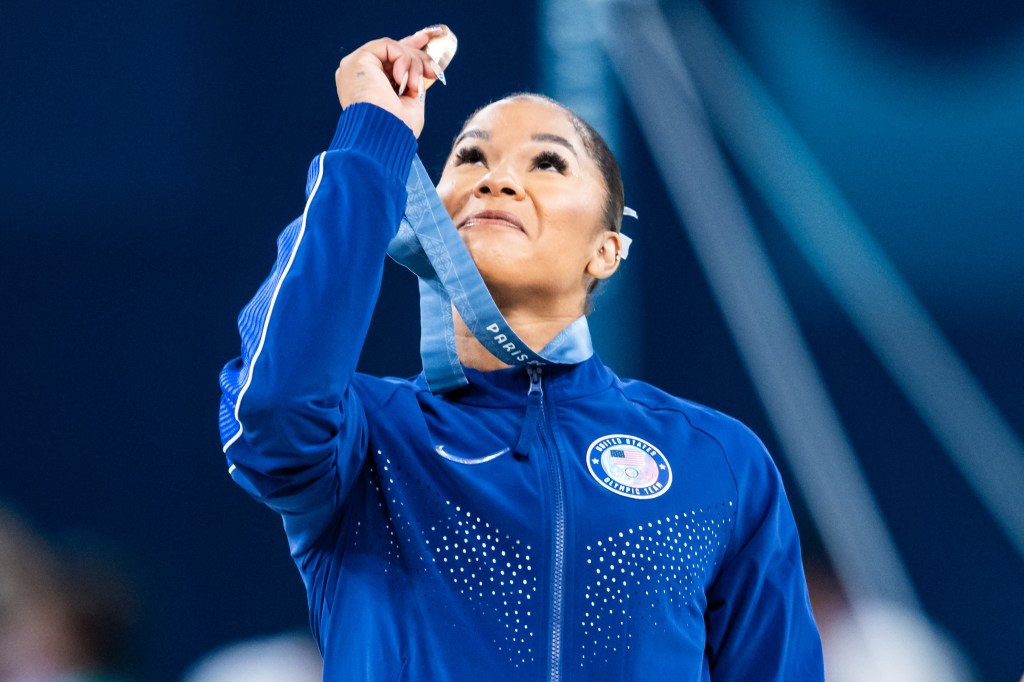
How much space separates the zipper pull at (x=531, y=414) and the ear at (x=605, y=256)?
0.86 ft

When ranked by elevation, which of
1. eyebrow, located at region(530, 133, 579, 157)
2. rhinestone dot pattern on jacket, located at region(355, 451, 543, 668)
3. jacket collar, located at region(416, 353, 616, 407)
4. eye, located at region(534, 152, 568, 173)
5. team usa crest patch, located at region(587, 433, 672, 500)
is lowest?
rhinestone dot pattern on jacket, located at region(355, 451, 543, 668)

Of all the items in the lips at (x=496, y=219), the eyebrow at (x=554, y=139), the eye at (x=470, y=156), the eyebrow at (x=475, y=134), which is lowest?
the lips at (x=496, y=219)

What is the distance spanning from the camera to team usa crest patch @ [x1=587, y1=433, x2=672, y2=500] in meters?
1.46

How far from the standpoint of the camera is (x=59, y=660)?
2.75m

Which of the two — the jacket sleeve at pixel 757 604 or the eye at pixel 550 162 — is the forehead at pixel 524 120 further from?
the jacket sleeve at pixel 757 604

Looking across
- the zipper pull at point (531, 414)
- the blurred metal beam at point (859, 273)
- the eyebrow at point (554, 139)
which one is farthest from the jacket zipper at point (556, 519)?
the blurred metal beam at point (859, 273)

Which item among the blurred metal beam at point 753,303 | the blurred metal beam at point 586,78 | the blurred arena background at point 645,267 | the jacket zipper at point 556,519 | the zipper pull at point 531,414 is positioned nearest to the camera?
the jacket zipper at point 556,519

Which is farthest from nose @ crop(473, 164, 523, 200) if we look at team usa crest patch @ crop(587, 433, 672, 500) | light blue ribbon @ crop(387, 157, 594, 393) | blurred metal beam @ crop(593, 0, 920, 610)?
blurred metal beam @ crop(593, 0, 920, 610)

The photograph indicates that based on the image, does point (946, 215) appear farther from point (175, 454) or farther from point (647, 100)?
point (175, 454)

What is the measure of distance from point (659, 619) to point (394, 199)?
59cm

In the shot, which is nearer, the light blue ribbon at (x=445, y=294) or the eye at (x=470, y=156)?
the light blue ribbon at (x=445, y=294)

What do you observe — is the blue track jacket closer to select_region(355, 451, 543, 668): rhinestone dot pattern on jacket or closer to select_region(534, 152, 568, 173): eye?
select_region(355, 451, 543, 668): rhinestone dot pattern on jacket

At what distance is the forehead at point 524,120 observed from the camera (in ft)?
5.58

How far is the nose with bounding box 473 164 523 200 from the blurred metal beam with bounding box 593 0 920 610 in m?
1.76
